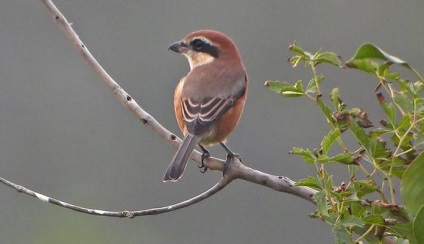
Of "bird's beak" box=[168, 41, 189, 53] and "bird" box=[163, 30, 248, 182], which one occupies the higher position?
"bird's beak" box=[168, 41, 189, 53]

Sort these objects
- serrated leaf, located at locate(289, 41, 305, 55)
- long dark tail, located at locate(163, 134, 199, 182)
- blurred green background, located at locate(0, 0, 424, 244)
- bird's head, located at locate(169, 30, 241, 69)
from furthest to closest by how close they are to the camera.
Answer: blurred green background, located at locate(0, 0, 424, 244) < bird's head, located at locate(169, 30, 241, 69) < long dark tail, located at locate(163, 134, 199, 182) < serrated leaf, located at locate(289, 41, 305, 55)

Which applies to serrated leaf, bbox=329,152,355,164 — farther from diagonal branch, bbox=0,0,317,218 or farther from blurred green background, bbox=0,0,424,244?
blurred green background, bbox=0,0,424,244

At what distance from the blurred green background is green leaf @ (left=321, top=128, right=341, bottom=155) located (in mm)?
13479

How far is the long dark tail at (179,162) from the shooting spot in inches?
161

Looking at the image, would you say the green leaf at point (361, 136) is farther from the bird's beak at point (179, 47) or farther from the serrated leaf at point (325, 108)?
the bird's beak at point (179, 47)

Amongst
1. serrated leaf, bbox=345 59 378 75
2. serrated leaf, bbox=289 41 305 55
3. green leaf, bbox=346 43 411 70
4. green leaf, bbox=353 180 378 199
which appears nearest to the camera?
green leaf, bbox=346 43 411 70

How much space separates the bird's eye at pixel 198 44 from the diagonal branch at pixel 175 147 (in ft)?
3.04

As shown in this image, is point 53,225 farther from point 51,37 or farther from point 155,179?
point 51,37

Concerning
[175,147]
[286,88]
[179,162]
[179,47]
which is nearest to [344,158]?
[286,88]

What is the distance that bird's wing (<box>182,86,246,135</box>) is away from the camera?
4773mm

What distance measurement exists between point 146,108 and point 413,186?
15.6m

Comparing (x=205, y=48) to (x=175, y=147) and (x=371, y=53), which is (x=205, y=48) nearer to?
(x=175, y=147)

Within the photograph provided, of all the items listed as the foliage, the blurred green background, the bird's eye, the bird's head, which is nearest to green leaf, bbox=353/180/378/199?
the foliage

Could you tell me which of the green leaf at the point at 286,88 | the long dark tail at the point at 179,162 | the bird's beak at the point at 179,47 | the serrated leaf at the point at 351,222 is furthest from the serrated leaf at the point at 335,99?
the bird's beak at the point at 179,47
